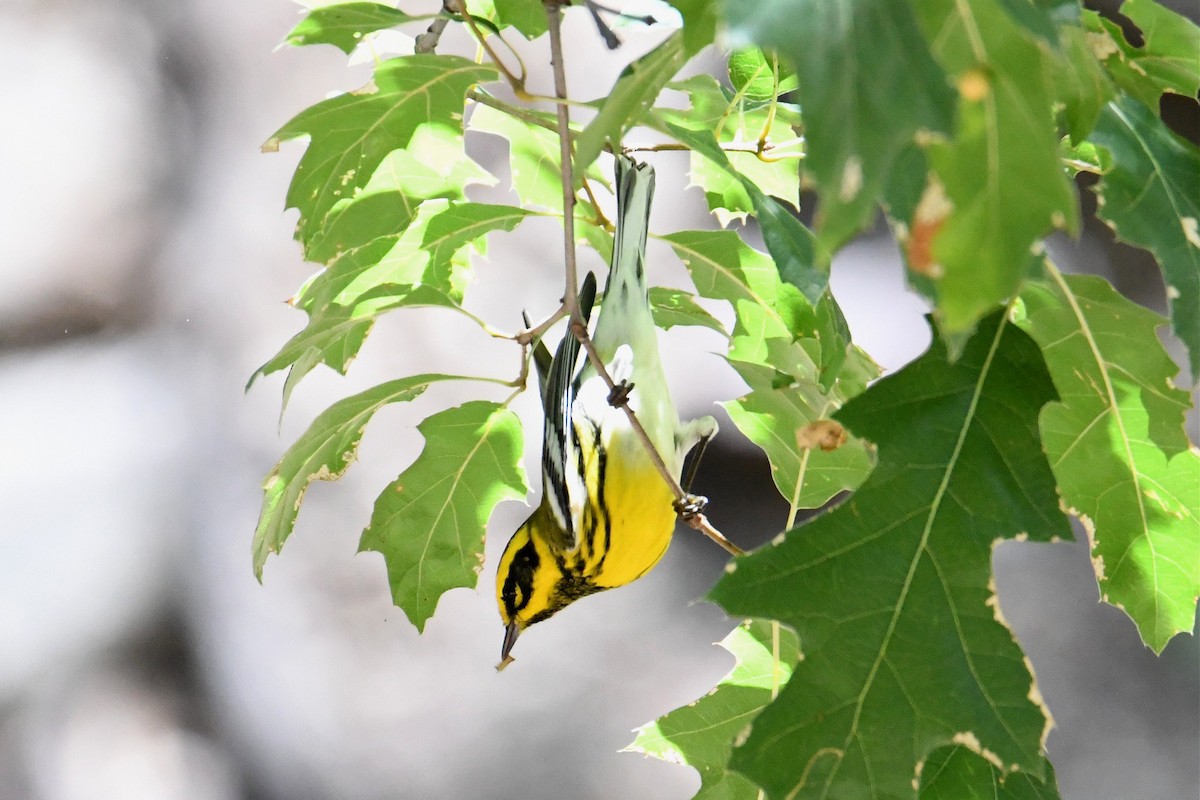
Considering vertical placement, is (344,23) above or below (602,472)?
above

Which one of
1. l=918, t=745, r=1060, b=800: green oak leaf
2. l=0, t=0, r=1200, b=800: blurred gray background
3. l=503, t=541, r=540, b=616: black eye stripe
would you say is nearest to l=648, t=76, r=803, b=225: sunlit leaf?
l=918, t=745, r=1060, b=800: green oak leaf

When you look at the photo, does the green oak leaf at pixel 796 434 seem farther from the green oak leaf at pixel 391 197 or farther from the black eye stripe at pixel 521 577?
the black eye stripe at pixel 521 577

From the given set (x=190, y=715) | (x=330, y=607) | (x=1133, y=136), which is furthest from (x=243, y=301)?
(x=1133, y=136)

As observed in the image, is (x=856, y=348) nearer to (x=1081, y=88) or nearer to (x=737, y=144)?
(x=737, y=144)

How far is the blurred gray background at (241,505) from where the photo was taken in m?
1.97

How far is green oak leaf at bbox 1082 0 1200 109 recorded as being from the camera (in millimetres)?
632

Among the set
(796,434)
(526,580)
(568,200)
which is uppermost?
(568,200)

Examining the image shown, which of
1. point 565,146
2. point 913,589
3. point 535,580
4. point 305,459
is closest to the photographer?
point 913,589

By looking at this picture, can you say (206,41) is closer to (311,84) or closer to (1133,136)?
(311,84)

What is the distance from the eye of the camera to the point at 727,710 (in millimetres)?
932

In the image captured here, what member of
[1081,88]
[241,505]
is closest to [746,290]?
[1081,88]

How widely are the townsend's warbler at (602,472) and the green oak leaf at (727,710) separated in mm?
290

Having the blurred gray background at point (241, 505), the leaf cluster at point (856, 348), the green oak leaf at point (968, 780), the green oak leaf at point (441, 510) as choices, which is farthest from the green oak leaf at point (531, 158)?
the blurred gray background at point (241, 505)

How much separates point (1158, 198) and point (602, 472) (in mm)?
805
